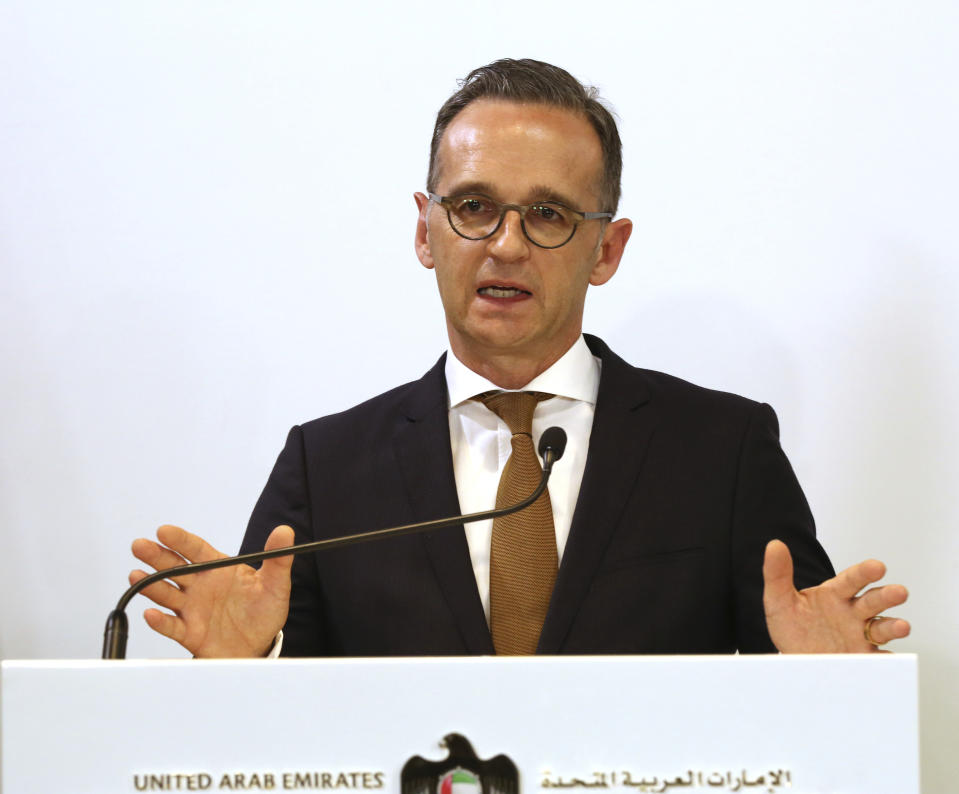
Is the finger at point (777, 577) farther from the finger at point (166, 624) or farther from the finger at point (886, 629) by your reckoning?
the finger at point (166, 624)

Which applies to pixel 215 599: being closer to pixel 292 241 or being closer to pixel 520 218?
pixel 520 218

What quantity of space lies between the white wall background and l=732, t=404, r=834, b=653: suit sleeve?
0.34 m

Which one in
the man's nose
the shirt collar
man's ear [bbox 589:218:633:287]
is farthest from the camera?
man's ear [bbox 589:218:633:287]

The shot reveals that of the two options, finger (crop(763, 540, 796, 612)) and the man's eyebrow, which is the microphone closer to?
finger (crop(763, 540, 796, 612))

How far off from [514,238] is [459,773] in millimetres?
997

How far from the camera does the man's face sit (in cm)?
178

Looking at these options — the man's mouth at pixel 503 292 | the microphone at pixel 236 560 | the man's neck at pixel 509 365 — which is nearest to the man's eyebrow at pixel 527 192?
the man's mouth at pixel 503 292

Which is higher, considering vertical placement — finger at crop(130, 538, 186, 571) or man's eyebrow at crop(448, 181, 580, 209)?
man's eyebrow at crop(448, 181, 580, 209)

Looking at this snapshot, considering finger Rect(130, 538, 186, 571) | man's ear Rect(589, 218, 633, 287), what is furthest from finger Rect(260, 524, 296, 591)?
man's ear Rect(589, 218, 633, 287)

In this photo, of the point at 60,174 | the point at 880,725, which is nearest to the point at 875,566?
the point at 880,725

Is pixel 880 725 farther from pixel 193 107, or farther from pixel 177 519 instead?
pixel 193 107

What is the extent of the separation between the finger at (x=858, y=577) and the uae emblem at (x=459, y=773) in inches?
19.9

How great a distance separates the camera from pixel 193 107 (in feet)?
7.45

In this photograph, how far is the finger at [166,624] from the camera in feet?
4.26
